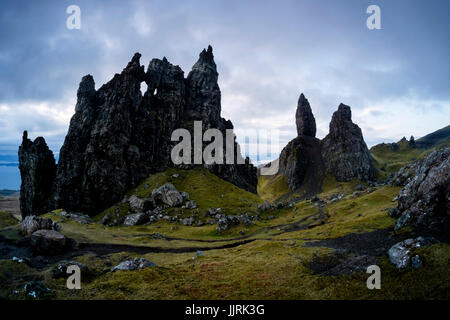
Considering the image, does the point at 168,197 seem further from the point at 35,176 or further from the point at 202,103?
the point at 202,103

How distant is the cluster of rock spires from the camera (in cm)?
13162

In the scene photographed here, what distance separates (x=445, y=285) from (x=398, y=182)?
94.6m

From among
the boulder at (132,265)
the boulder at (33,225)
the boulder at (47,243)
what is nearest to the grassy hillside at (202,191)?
the boulder at (33,225)

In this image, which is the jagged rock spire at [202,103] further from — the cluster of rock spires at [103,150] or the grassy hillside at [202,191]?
the grassy hillside at [202,191]

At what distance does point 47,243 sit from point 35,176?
117702 mm

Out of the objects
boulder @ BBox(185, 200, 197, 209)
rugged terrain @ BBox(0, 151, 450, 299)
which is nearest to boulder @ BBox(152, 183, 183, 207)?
boulder @ BBox(185, 200, 197, 209)

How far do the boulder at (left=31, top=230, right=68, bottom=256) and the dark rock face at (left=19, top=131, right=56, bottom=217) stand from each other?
354 ft

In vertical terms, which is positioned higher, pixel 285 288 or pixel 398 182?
pixel 398 182

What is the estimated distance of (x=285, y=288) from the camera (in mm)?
26500

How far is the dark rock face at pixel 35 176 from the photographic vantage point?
444 ft

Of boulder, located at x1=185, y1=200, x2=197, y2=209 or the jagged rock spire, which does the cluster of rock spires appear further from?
boulder, located at x1=185, y1=200, x2=197, y2=209
